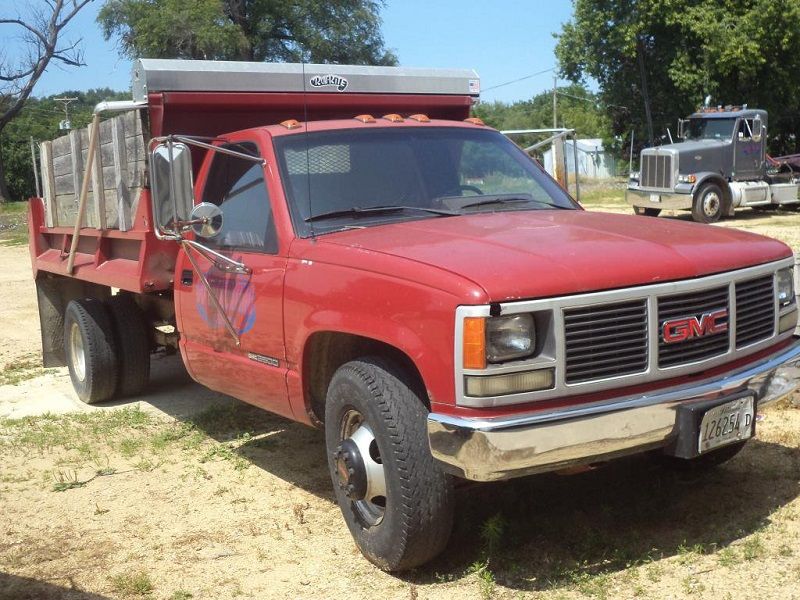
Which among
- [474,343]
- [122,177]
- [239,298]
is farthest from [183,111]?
[474,343]

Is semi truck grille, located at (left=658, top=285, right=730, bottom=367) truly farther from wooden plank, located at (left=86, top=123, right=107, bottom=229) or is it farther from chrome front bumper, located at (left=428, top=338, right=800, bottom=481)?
wooden plank, located at (left=86, top=123, right=107, bottom=229)

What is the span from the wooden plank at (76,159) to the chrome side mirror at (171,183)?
304cm

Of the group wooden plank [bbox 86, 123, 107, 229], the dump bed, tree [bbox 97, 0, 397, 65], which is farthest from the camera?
tree [bbox 97, 0, 397, 65]

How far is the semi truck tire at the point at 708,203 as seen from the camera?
72.4ft

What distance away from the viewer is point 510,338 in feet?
11.9

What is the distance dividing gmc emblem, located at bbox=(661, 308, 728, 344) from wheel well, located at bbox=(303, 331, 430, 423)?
120 centimetres

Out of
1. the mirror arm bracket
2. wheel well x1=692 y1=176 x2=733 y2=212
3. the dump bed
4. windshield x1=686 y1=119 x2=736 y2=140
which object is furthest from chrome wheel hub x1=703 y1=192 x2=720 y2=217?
the mirror arm bracket

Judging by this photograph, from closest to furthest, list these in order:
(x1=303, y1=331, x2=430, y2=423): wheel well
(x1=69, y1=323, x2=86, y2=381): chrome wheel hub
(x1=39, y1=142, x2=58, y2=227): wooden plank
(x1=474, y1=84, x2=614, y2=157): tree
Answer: (x1=303, y1=331, x2=430, y2=423): wheel well, (x1=69, y1=323, x2=86, y2=381): chrome wheel hub, (x1=39, y1=142, x2=58, y2=227): wooden plank, (x1=474, y1=84, x2=614, y2=157): tree

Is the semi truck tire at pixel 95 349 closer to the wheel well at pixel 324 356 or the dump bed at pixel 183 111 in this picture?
the dump bed at pixel 183 111

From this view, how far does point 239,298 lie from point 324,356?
2.36ft

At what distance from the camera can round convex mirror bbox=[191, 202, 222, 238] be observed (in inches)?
183

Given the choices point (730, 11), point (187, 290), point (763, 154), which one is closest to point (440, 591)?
point (187, 290)

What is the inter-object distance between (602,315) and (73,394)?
5.57 metres

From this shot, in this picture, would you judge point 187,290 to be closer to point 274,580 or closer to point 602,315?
point 274,580
